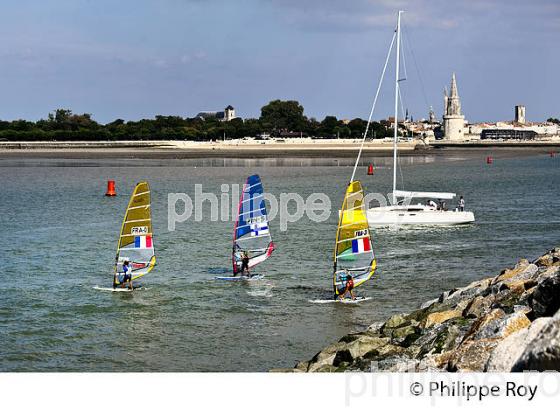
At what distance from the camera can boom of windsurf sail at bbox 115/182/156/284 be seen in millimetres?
25656

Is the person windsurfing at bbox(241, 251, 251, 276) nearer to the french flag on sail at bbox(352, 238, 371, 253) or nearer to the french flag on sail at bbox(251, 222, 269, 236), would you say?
the french flag on sail at bbox(251, 222, 269, 236)

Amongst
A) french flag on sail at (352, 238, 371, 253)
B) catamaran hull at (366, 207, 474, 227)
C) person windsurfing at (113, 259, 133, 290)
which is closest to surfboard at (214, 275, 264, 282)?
person windsurfing at (113, 259, 133, 290)

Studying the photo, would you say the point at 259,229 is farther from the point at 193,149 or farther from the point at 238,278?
the point at 193,149

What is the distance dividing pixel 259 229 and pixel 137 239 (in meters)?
3.84

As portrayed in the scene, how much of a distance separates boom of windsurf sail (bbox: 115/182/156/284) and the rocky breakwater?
9503mm

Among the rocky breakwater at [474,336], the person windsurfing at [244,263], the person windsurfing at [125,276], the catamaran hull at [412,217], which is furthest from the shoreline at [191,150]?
the rocky breakwater at [474,336]

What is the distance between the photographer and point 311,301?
23.4 m

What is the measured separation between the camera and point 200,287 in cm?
2562

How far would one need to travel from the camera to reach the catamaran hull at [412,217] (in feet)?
133

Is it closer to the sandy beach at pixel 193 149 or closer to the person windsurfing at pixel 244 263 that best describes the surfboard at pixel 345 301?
the person windsurfing at pixel 244 263

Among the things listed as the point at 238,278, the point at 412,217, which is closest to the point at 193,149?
the point at 412,217

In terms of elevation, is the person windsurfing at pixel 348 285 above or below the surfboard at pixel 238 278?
above
